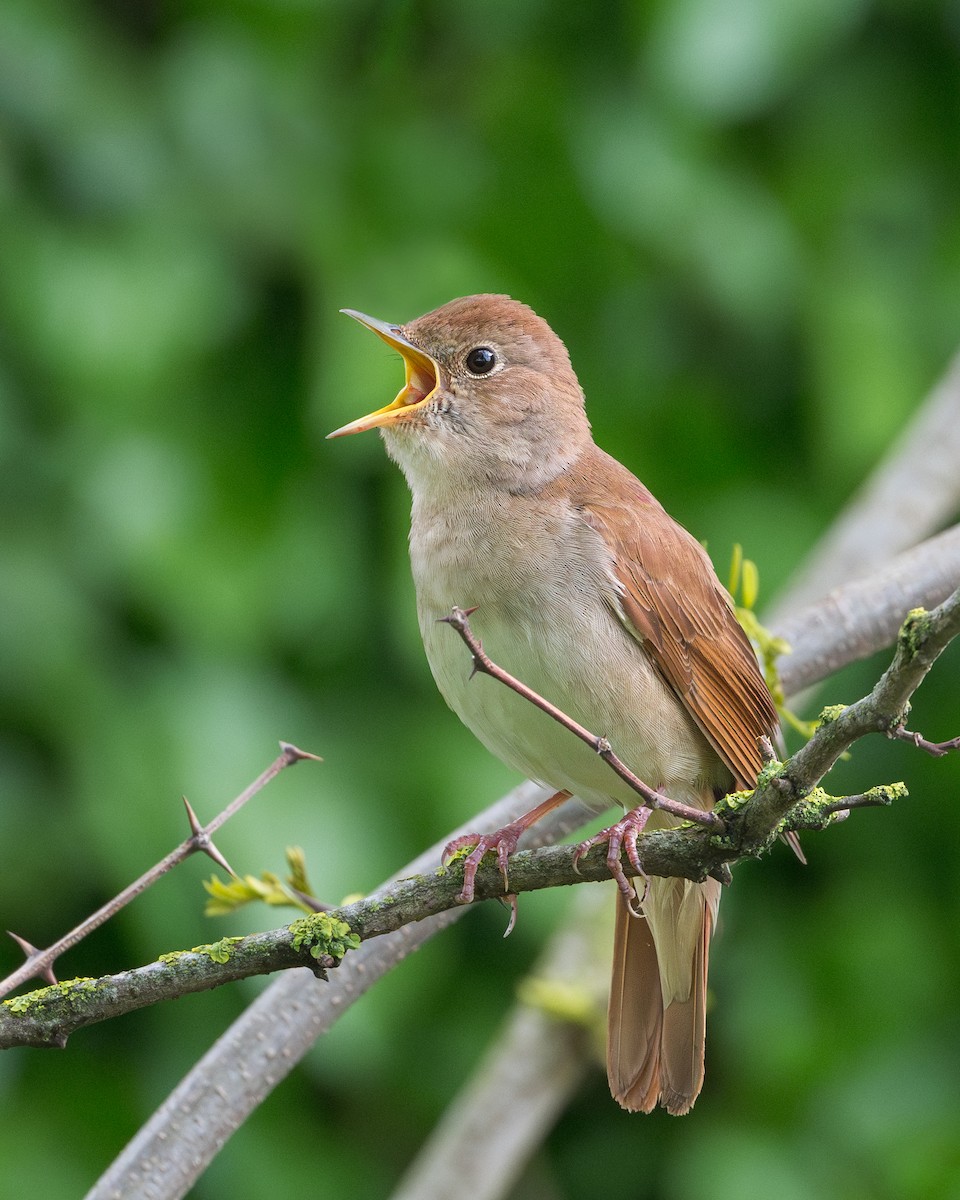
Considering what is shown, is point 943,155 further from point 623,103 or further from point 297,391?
point 297,391

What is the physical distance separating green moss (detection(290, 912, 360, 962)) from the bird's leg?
188mm

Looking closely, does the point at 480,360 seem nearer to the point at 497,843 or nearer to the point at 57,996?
the point at 497,843

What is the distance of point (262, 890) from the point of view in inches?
100

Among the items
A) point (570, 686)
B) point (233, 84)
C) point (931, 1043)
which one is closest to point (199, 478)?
point (233, 84)

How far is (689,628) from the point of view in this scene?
2.99 meters

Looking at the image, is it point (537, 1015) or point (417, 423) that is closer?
point (417, 423)

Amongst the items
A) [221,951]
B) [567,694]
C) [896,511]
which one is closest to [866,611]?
[896,511]

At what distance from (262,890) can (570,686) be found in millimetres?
644

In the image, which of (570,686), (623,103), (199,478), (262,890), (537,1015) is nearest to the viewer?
(262,890)

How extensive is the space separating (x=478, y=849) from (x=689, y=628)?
2.80ft

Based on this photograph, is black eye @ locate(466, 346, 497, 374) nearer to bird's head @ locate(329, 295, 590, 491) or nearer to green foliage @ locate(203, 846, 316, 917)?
bird's head @ locate(329, 295, 590, 491)

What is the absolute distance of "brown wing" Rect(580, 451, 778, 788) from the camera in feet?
9.49

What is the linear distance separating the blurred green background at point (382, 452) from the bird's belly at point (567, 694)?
36.0 inches

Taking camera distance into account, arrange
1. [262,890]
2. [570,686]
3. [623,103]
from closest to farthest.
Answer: [262,890] < [570,686] < [623,103]
